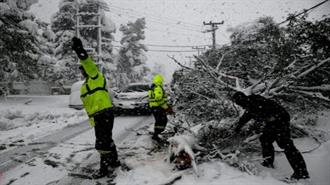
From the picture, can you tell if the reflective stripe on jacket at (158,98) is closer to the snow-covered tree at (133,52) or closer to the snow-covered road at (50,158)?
the snow-covered road at (50,158)

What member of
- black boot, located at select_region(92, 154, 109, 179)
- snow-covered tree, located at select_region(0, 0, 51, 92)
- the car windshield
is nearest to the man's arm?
black boot, located at select_region(92, 154, 109, 179)

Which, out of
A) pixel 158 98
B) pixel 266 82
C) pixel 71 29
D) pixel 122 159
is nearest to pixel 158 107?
pixel 158 98

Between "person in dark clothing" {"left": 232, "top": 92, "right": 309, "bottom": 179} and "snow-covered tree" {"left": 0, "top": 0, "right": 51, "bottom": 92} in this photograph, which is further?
"snow-covered tree" {"left": 0, "top": 0, "right": 51, "bottom": 92}

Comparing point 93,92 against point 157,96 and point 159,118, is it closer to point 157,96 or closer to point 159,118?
point 157,96

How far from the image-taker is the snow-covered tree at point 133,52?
130 ft

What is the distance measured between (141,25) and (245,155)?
3767 cm

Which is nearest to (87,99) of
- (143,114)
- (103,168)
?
(103,168)

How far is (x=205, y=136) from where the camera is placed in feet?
17.3

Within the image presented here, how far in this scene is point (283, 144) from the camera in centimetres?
415

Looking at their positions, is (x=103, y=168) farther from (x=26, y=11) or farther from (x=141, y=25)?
(x=141, y=25)

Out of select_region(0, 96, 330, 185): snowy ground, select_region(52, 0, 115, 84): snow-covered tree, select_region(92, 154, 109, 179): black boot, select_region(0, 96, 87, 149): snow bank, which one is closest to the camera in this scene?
select_region(0, 96, 330, 185): snowy ground

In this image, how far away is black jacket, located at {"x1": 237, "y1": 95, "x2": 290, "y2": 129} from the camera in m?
4.20

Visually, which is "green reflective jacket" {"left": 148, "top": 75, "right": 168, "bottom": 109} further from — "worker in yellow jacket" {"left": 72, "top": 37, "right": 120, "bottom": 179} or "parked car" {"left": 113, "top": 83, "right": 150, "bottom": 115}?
"parked car" {"left": 113, "top": 83, "right": 150, "bottom": 115}

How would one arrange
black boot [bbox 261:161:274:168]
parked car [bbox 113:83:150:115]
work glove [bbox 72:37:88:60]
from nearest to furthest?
work glove [bbox 72:37:88:60] → black boot [bbox 261:161:274:168] → parked car [bbox 113:83:150:115]
